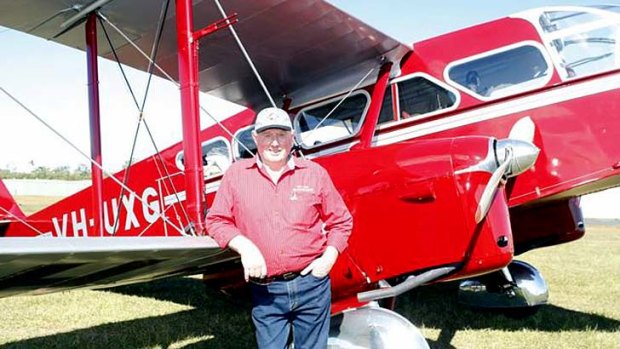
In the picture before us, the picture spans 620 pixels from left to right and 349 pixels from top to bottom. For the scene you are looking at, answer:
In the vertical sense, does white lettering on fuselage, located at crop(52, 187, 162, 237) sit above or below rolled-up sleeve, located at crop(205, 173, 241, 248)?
below

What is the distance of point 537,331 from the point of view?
19.3 feet

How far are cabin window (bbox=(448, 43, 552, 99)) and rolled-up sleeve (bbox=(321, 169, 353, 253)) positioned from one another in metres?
2.83

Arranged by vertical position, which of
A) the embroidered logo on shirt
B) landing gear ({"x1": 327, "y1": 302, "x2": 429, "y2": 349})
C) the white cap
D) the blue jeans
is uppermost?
the white cap

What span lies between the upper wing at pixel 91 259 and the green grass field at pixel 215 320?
5.47ft

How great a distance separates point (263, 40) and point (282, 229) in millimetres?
3488

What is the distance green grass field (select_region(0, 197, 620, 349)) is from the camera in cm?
554

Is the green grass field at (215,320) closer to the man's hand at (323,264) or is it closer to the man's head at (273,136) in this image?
the man's hand at (323,264)

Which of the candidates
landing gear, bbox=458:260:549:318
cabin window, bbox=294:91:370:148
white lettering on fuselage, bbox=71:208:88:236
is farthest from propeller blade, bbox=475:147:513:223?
white lettering on fuselage, bbox=71:208:88:236

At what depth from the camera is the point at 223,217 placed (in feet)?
9.31

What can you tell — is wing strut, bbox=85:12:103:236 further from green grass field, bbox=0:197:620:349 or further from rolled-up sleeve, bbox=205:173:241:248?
rolled-up sleeve, bbox=205:173:241:248

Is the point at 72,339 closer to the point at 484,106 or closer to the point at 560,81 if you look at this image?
the point at 484,106

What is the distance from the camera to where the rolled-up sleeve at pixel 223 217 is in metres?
2.77

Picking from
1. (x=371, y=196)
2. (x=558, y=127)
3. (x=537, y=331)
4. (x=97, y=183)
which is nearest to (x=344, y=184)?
(x=371, y=196)

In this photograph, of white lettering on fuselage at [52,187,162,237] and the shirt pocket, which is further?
white lettering on fuselage at [52,187,162,237]
